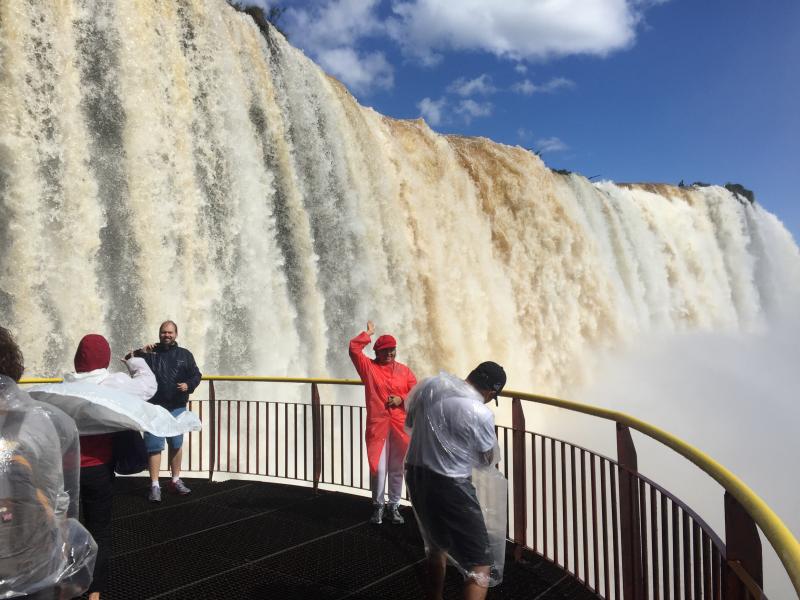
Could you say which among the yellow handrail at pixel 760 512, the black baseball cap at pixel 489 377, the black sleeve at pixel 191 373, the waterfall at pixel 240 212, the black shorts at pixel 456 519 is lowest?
the black shorts at pixel 456 519

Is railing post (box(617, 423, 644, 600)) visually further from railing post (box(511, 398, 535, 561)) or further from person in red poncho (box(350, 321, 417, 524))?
person in red poncho (box(350, 321, 417, 524))

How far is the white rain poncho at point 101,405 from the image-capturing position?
2818mm

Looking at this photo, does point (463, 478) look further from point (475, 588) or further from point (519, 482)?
point (519, 482)

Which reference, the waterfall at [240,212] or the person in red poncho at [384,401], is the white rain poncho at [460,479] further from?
the waterfall at [240,212]

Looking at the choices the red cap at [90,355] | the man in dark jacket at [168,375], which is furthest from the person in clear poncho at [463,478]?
the man in dark jacket at [168,375]

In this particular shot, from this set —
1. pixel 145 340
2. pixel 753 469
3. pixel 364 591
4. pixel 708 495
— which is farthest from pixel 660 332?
pixel 364 591

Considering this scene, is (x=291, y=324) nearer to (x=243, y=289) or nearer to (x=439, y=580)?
(x=243, y=289)

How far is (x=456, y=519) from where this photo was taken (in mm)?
2967

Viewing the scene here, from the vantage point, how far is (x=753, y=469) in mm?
21141

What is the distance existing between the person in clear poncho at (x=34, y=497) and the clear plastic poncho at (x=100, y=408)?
0.55 metres

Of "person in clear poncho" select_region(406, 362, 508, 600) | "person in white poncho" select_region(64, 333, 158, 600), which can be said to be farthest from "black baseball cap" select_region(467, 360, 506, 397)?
"person in white poncho" select_region(64, 333, 158, 600)

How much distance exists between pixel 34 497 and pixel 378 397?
2815 mm

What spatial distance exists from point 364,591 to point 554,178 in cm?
2304

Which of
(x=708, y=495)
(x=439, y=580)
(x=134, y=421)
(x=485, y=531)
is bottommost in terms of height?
(x=708, y=495)
